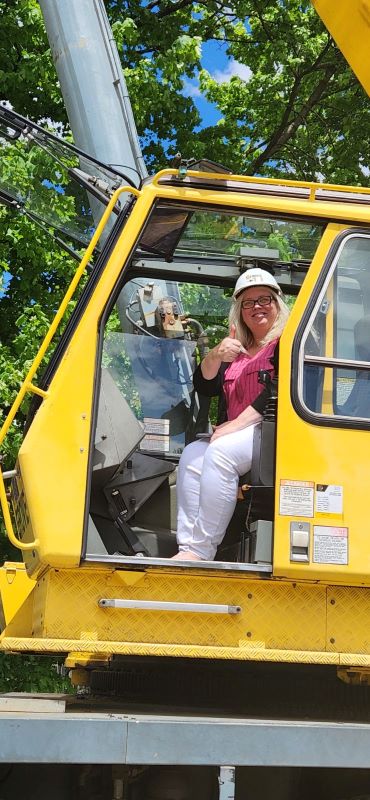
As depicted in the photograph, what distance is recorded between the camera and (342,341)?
167 inches

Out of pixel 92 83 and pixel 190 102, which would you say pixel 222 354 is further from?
pixel 190 102

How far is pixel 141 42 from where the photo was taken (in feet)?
49.3

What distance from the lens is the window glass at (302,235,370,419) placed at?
4.14 m

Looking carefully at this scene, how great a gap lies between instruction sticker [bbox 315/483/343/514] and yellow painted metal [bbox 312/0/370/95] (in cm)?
218

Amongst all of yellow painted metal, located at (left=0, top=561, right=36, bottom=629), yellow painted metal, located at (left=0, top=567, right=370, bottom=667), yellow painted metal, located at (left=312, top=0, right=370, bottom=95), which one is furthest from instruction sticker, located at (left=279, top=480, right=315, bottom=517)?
yellow painted metal, located at (left=312, top=0, right=370, bottom=95)

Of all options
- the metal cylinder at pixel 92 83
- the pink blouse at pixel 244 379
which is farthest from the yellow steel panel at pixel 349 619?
the metal cylinder at pixel 92 83

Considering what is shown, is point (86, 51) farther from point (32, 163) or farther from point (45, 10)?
point (32, 163)

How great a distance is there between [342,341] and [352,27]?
5.58 feet

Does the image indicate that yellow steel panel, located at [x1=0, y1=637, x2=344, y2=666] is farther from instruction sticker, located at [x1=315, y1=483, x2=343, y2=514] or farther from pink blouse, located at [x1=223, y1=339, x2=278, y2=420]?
pink blouse, located at [x1=223, y1=339, x2=278, y2=420]

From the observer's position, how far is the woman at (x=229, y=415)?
4.24m

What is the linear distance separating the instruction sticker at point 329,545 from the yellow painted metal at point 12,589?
4.76 feet

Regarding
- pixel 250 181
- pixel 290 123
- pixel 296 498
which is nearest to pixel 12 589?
pixel 296 498

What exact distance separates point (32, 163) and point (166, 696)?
2.78 m

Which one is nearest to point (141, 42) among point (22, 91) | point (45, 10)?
point (22, 91)
